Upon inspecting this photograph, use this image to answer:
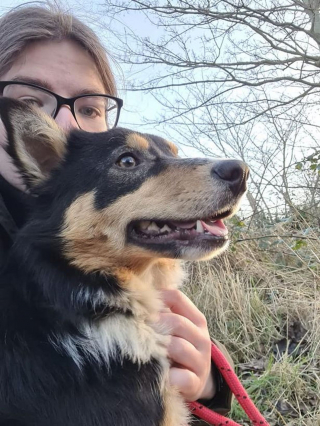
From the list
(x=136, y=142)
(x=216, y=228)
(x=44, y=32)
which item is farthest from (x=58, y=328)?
(x=44, y=32)

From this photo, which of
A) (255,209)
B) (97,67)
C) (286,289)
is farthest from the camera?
(255,209)

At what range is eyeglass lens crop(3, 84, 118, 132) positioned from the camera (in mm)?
2572

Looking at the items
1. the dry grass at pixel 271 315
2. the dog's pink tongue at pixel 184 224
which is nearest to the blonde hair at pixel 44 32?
the dog's pink tongue at pixel 184 224

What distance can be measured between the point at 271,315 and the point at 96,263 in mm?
2851

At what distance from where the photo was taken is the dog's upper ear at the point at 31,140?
2004 mm

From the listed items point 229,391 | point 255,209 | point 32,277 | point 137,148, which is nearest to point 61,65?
point 137,148

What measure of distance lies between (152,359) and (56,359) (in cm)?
41

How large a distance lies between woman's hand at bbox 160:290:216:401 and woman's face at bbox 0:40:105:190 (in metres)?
1.16

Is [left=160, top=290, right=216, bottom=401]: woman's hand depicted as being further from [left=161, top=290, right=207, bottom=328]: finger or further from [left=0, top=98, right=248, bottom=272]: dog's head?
[left=0, top=98, right=248, bottom=272]: dog's head

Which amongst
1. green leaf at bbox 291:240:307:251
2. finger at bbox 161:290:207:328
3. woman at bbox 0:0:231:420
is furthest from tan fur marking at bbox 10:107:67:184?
green leaf at bbox 291:240:307:251

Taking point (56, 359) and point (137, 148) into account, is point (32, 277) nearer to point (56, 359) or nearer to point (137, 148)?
point (56, 359)

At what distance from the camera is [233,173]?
1.99 meters

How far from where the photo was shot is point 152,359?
195cm

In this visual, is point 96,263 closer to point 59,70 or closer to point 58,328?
point 58,328
